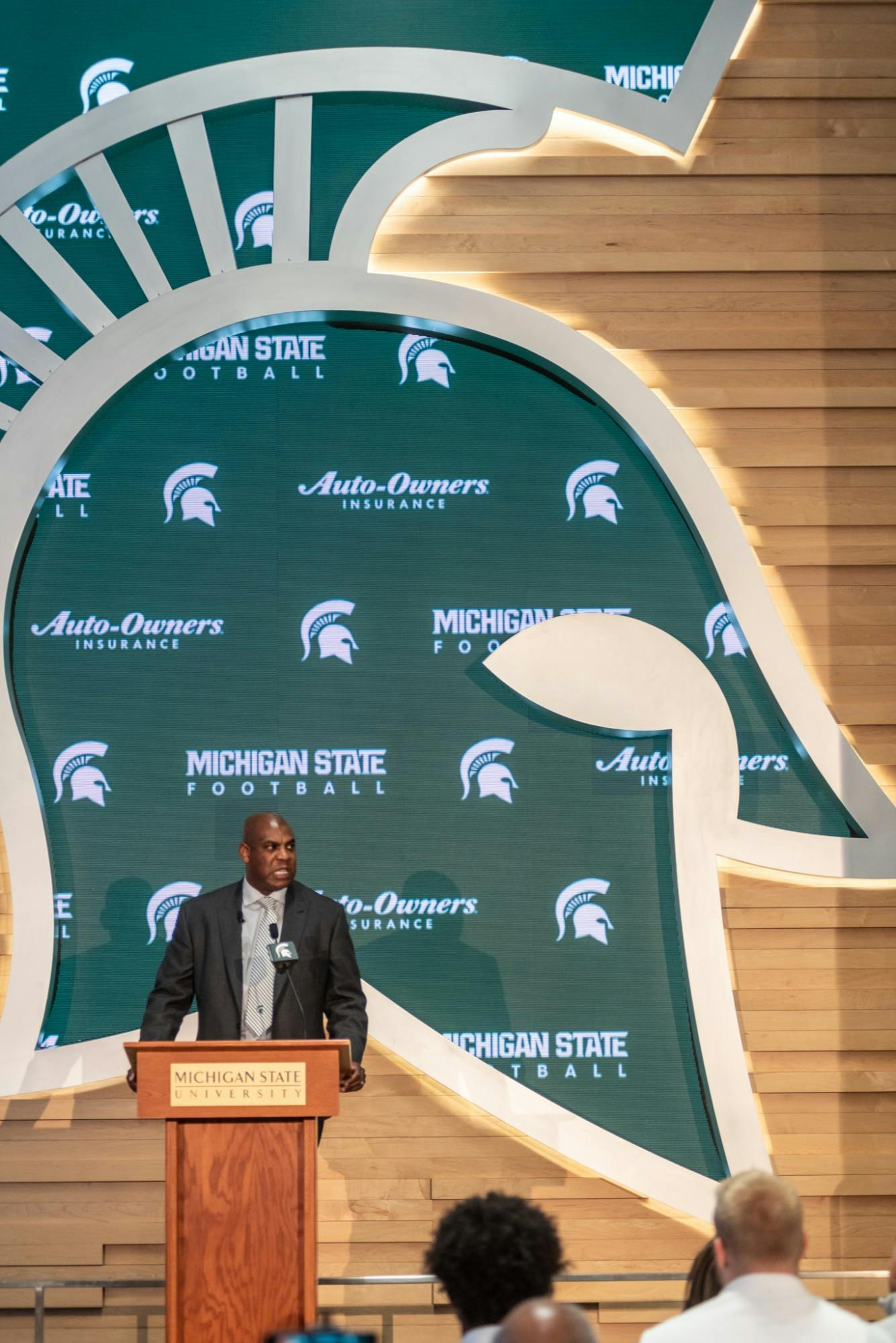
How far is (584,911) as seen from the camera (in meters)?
5.05

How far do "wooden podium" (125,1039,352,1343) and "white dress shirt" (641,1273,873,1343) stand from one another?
4.75 feet

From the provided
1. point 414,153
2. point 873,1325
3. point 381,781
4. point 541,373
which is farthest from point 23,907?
point 873,1325

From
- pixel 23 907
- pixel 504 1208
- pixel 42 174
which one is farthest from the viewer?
pixel 42 174

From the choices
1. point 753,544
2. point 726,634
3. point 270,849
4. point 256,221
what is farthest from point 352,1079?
point 256,221

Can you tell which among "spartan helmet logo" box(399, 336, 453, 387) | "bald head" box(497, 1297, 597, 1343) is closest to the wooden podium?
"bald head" box(497, 1297, 597, 1343)

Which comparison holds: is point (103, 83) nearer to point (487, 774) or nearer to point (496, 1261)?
point (487, 774)

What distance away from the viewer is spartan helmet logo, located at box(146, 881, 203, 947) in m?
A: 5.03

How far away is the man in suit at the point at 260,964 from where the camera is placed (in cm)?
430

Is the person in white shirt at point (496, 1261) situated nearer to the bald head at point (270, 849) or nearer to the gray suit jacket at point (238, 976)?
the gray suit jacket at point (238, 976)

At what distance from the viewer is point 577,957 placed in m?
5.04

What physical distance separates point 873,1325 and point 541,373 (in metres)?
3.76

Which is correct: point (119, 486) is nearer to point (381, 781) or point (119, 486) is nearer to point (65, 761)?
point (65, 761)

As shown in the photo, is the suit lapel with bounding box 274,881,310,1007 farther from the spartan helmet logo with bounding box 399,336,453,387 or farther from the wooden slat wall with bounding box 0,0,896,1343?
the spartan helmet logo with bounding box 399,336,453,387

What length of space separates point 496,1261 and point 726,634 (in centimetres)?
337
